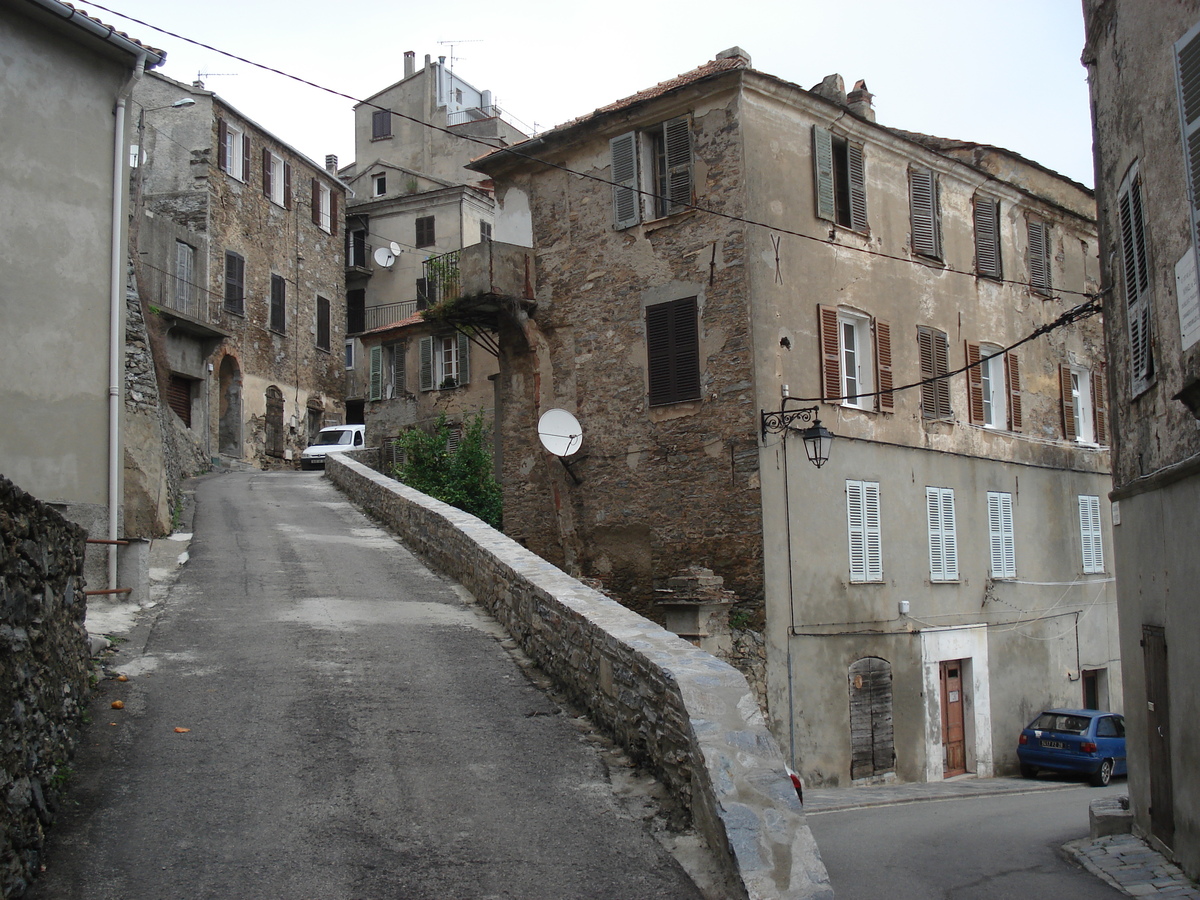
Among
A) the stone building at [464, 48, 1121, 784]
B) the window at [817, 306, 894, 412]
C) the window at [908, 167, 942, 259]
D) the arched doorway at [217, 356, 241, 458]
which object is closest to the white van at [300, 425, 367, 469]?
the arched doorway at [217, 356, 241, 458]

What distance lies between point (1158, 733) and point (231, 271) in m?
31.1

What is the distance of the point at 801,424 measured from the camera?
17172 mm

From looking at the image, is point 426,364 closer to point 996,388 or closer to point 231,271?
point 231,271

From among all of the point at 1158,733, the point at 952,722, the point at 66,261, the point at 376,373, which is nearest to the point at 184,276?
the point at 376,373

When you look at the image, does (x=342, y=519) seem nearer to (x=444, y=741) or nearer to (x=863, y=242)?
(x=863, y=242)

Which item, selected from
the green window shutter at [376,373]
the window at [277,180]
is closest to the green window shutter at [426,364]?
the green window shutter at [376,373]

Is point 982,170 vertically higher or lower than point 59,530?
higher

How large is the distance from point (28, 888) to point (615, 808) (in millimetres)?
3202

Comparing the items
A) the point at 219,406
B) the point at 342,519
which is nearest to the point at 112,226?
the point at 342,519

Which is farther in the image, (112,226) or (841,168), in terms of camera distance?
(841,168)

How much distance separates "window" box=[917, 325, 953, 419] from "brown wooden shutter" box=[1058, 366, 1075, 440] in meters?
3.93

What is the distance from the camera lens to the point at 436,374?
29.9 meters

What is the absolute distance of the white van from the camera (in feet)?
104

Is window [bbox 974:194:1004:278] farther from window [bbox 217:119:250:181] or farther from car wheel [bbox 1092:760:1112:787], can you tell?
window [bbox 217:119:250:181]
